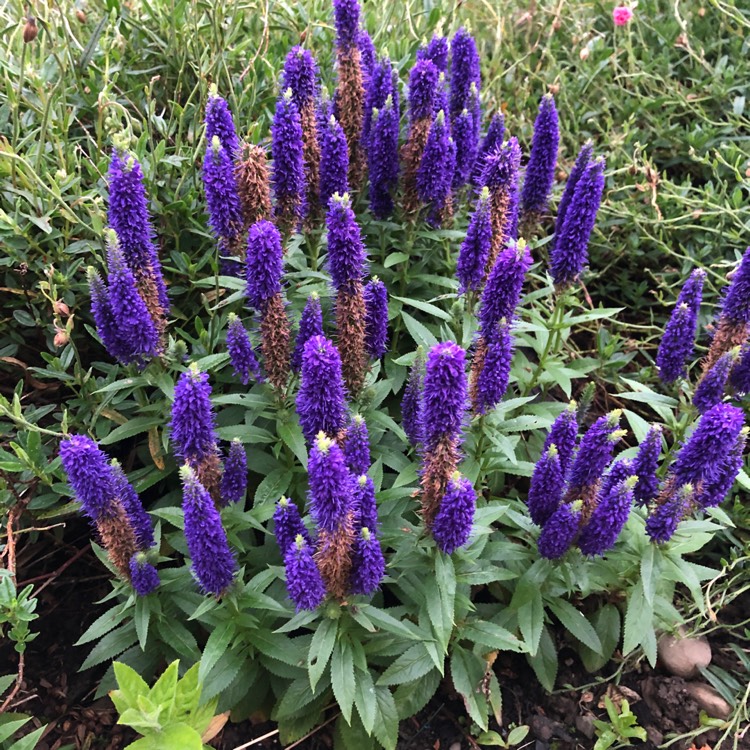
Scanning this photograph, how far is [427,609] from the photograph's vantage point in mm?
2953

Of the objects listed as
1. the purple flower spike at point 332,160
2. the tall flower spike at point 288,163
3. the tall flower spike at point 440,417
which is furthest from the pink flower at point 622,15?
the tall flower spike at point 440,417

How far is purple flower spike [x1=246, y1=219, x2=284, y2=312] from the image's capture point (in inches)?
111

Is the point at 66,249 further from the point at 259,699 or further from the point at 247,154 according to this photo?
the point at 259,699

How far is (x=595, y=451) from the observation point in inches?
112

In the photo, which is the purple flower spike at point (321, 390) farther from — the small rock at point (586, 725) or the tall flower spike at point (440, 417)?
the small rock at point (586, 725)

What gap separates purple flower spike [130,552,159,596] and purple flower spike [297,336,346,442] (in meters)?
0.80

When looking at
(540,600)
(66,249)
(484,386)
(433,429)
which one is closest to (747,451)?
(540,600)

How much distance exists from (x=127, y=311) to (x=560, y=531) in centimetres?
194

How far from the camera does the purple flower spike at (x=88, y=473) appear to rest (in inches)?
100

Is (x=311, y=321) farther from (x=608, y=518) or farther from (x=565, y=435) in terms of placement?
(x=608, y=518)

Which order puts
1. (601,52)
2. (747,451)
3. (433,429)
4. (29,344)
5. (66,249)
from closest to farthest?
1. (433,429)
2. (66,249)
3. (29,344)
4. (747,451)
5. (601,52)

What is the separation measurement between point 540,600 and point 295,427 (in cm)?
139

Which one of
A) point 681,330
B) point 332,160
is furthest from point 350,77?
point 681,330

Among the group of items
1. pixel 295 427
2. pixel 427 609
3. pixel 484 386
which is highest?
pixel 484 386
